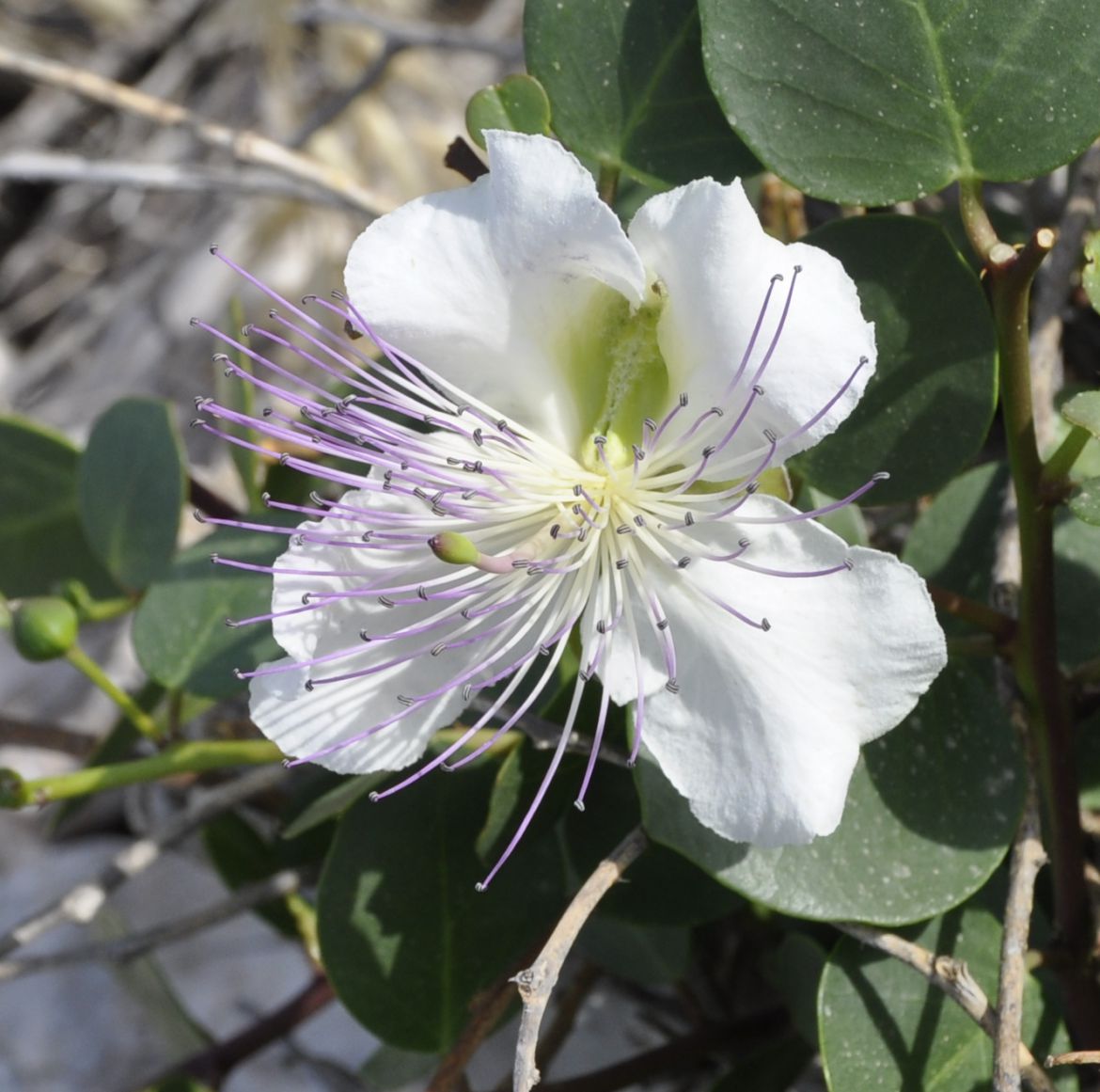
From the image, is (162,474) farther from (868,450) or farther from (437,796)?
(868,450)

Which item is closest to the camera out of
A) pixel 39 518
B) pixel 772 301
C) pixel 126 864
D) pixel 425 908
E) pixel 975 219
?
pixel 772 301

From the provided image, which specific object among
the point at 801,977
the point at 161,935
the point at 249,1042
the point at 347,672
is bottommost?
the point at 249,1042

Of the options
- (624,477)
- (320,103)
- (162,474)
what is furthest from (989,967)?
(320,103)

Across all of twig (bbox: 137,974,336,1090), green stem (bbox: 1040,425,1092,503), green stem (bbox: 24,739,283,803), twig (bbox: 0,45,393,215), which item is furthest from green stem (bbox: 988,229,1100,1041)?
twig (bbox: 0,45,393,215)

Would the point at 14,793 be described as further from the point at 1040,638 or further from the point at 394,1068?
the point at 1040,638

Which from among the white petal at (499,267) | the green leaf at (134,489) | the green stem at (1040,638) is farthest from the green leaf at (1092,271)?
the green leaf at (134,489)

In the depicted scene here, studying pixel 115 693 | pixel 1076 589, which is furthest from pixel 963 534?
pixel 115 693
